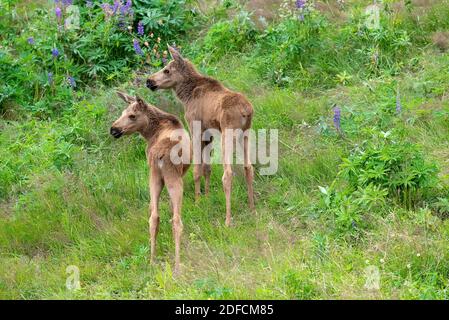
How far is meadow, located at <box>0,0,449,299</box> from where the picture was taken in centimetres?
878

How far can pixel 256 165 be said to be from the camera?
11.3 metres

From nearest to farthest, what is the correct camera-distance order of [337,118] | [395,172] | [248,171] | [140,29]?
[395,172]
[248,171]
[337,118]
[140,29]

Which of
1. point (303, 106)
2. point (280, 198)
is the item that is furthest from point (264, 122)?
point (280, 198)

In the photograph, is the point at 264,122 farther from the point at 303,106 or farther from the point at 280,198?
the point at 280,198

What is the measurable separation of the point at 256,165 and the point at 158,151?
1953mm

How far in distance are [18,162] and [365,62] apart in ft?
17.2

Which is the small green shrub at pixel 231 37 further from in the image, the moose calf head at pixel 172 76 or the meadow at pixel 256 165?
the moose calf head at pixel 172 76

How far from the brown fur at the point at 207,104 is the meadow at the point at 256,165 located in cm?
37

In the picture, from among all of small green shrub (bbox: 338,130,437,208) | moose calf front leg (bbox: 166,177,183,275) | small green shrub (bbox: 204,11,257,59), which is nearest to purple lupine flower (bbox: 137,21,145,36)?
small green shrub (bbox: 204,11,257,59)

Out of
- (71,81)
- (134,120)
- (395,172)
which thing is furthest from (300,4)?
(395,172)

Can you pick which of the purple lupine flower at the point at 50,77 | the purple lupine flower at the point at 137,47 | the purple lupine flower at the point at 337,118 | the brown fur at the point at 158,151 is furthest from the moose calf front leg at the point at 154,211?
the purple lupine flower at the point at 50,77

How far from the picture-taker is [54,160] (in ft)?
38.3

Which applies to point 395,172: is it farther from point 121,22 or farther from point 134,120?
point 121,22

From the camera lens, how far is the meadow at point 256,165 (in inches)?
346
